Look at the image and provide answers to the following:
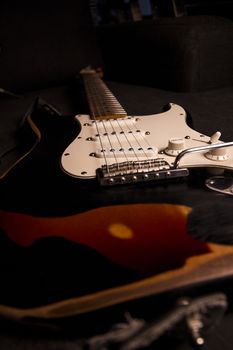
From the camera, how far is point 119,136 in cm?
66

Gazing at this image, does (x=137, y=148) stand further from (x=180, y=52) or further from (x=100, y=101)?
(x=180, y=52)

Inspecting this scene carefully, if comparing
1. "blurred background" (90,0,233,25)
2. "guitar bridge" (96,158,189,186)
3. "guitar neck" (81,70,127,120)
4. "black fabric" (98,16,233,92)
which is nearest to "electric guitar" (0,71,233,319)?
"guitar bridge" (96,158,189,186)

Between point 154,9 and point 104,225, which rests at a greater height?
point 154,9

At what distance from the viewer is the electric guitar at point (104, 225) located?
0.32 meters

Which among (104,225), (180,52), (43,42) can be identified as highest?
(43,42)

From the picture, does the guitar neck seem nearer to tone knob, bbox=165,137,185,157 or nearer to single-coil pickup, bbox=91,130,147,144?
single-coil pickup, bbox=91,130,147,144

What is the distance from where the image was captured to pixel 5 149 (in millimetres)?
775

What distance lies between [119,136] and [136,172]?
19cm

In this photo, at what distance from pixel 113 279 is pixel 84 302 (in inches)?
1.5

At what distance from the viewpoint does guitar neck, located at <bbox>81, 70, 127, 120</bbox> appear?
30.9 inches

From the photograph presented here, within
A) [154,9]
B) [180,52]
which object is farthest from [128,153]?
[154,9]

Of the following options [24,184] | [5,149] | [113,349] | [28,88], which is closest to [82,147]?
[24,184]

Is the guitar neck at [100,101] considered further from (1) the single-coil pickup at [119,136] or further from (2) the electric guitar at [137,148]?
(1) the single-coil pickup at [119,136]

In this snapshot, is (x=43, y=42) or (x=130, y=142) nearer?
(x=130, y=142)
